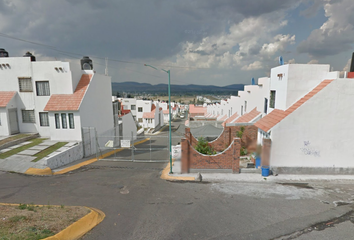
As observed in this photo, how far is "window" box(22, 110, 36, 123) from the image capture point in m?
21.2

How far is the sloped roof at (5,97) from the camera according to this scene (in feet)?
64.7

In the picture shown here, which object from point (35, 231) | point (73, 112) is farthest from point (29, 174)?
point (35, 231)

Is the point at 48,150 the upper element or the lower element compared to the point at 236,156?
lower

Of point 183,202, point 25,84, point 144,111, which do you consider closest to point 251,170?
point 183,202

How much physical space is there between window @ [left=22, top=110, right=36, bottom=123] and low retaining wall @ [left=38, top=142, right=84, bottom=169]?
7.32 meters

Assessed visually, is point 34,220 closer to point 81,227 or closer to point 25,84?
point 81,227

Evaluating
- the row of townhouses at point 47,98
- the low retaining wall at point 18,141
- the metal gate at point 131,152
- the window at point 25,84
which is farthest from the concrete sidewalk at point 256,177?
the window at point 25,84

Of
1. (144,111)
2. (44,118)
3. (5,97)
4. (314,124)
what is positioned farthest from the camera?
(144,111)

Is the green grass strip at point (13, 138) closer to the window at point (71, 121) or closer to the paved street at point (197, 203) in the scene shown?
the window at point (71, 121)

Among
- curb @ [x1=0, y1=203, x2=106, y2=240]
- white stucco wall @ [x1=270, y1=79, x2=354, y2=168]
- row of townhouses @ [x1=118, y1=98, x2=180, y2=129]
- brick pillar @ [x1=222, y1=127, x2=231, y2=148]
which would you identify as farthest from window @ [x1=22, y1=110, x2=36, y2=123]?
row of townhouses @ [x1=118, y1=98, x2=180, y2=129]

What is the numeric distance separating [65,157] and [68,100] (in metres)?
5.77

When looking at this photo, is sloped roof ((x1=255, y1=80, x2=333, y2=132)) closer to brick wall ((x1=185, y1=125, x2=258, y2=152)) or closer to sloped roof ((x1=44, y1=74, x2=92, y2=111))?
brick wall ((x1=185, y1=125, x2=258, y2=152))

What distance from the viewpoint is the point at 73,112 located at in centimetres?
1872

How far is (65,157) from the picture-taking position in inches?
647
